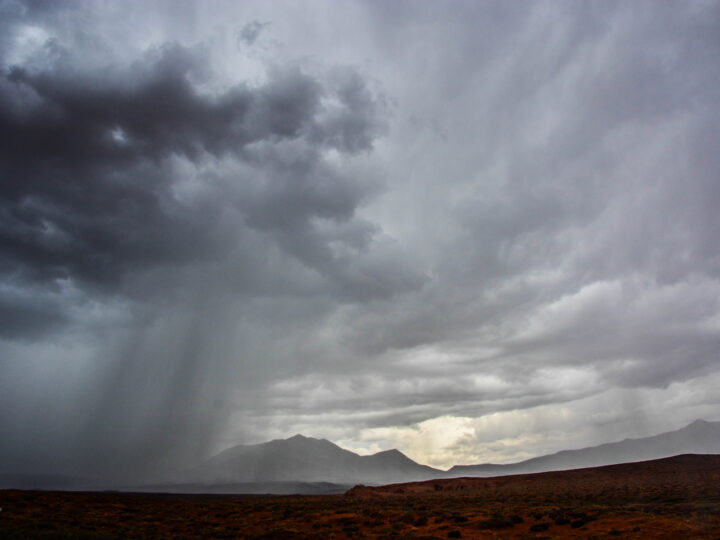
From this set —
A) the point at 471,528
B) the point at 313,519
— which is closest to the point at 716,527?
the point at 471,528

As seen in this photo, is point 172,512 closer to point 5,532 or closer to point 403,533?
point 5,532

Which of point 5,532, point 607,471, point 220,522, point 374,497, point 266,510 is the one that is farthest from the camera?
point 607,471

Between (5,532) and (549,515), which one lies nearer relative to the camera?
(5,532)

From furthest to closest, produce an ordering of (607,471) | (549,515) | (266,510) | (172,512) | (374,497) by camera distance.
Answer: (607,471)
(374,497)
(266,510)
(172,512)
(549,515)

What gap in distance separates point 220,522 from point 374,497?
48.5 m

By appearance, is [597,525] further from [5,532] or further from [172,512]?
[172,512]

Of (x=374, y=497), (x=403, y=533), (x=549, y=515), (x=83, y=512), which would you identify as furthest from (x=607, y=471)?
(x=83, y=512)

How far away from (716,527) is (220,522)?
41.3 metres

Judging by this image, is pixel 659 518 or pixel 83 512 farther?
pixel 83 512

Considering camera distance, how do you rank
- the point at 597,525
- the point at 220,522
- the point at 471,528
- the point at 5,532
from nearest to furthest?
the point at 5,532 < the point at 597,525 < the point at 471,528 < the point at 220,522

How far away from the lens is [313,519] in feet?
155

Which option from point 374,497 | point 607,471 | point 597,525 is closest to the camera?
point 597,525

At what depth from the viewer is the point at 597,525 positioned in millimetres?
34062

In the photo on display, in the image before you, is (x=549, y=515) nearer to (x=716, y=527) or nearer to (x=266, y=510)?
(x=716, y=527)
